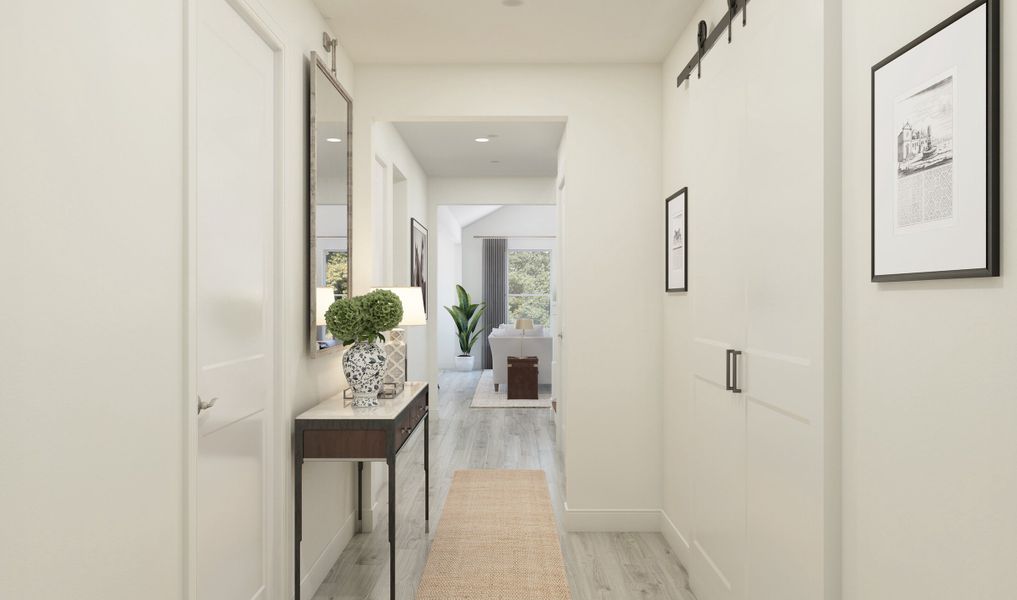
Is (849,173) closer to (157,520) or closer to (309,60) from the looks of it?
(157,520)

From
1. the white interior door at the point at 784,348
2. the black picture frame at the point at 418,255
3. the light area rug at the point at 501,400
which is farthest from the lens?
the light area rug at the point at 501,400

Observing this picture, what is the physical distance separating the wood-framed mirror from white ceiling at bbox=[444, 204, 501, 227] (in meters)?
6.93

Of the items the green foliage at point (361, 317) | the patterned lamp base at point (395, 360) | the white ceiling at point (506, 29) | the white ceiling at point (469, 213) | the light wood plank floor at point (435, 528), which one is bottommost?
the light wood plank floor at point (435, 528)

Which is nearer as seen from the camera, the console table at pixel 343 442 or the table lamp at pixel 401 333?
the console table at pixel 343 442

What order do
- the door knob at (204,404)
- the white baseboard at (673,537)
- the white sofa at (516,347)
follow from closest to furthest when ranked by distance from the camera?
the door knob at (204,404) → the white baseboard at (673,537) → the white sofa at (516,347)

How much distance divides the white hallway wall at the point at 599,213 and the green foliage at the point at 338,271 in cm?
64

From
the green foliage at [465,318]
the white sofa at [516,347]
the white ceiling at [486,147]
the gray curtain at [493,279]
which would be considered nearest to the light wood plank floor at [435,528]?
the white ceiling at [486,147]

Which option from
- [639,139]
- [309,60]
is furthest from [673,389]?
[309,60]

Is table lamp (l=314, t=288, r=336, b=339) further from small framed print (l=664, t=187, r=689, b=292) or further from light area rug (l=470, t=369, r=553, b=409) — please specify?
light area rug (l=470, t=369, r=553, b=409)

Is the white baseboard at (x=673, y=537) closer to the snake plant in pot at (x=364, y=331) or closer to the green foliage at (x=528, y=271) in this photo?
the snake plant in pot at (x=364, y=331)

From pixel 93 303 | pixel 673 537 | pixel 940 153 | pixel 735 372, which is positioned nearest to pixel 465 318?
pixel 673 537

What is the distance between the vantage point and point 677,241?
139 inches

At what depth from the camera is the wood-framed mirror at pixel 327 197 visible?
9.76ft

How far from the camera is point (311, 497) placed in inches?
119
